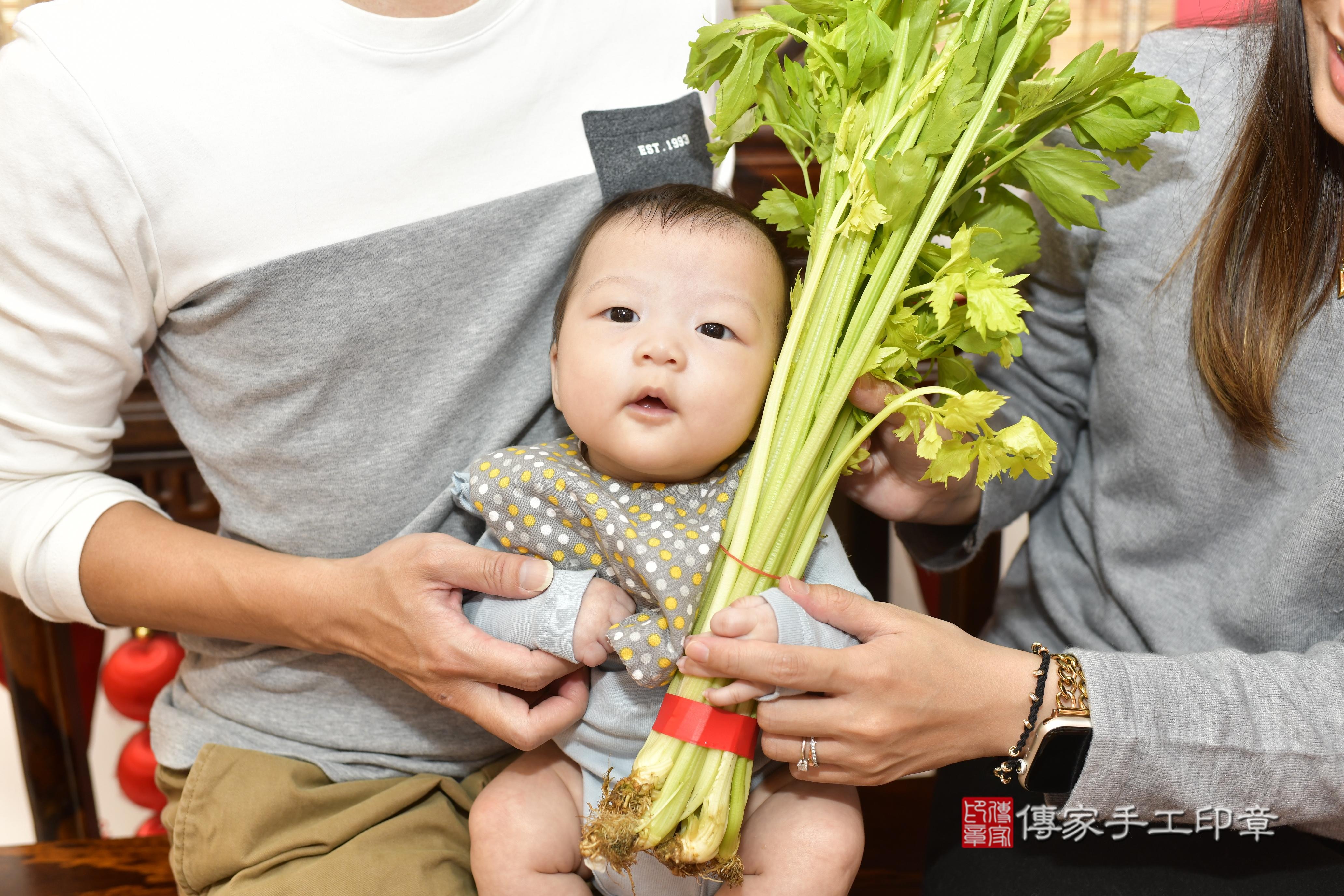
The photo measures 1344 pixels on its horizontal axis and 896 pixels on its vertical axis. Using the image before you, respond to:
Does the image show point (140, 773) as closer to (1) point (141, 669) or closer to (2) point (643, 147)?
(1) point (141, 669)

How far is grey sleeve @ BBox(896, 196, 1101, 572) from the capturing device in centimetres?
143

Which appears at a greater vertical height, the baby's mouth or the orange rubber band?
the baby's mouth

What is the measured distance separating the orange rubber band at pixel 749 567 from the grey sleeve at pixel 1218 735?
40 cm

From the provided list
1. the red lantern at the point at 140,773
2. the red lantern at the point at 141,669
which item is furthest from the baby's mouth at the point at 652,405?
the red lantern at the point at 140,773

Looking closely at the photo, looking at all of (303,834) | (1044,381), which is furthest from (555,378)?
(1044,381)

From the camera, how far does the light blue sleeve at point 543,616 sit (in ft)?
3.54

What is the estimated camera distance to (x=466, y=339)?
50.4 inches

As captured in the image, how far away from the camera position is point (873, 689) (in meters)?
1.06

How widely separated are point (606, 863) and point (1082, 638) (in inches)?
32.1

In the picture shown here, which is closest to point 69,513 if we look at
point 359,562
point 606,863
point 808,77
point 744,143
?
point 359,562

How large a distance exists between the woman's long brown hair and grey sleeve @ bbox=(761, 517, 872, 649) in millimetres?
525

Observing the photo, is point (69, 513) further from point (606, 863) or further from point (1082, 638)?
point (1082, 638)

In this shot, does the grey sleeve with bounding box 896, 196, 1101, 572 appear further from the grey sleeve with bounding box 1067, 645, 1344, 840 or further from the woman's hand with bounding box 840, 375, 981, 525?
the grey sleeve with bounding box 1067, 645, 1344, 840
